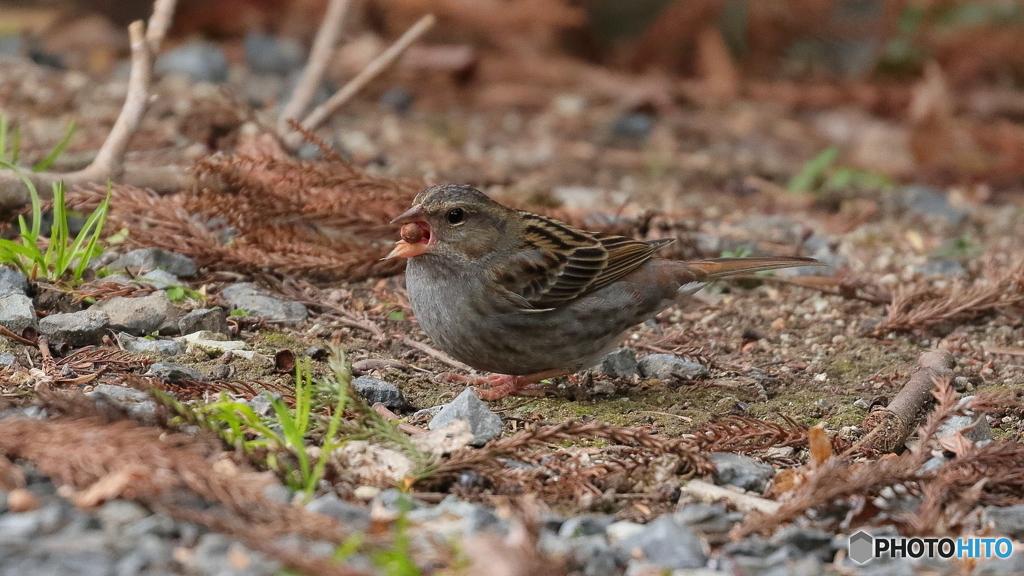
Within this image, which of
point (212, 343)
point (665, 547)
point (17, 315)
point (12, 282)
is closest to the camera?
point (665, 547)

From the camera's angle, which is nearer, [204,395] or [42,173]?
[204,395]

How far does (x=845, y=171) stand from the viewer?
27.0ft

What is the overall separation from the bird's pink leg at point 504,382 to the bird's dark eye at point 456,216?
623 millimetres

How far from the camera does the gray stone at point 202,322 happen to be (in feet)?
14.6

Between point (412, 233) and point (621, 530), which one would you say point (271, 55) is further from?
point (621, 530)

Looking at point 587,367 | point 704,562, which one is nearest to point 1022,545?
point 704,562

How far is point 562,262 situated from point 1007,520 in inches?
83.2

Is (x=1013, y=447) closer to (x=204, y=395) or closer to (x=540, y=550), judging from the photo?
(x=540, y=550)

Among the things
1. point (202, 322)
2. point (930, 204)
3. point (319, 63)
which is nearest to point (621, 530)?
point (202, 322)

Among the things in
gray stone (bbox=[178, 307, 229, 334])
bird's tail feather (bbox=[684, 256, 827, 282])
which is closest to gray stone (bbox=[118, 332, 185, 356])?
gray stone (bbox=[178, 307, 229, 334])

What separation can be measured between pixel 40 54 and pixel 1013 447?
25.8ft

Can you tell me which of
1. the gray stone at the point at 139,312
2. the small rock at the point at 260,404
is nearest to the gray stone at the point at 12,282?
the gray stone at the point at 139,312

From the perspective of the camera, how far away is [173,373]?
3.84m

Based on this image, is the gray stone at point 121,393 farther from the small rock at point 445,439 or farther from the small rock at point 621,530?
the small rock at point 621,530
